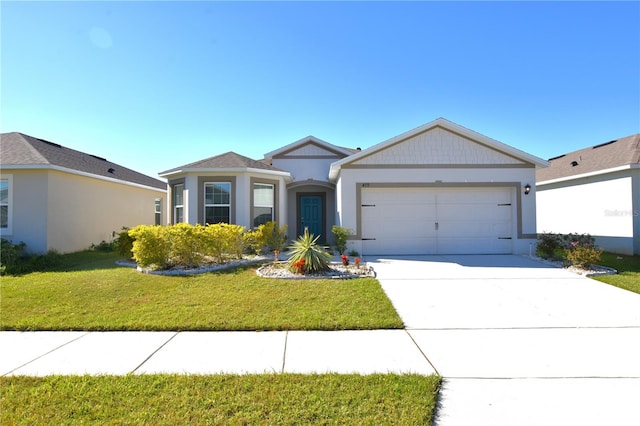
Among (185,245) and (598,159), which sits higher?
(598,159)

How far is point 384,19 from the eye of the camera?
9320 mm

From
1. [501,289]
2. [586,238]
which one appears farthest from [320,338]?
[586,238]

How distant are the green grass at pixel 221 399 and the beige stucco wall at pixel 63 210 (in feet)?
31.5

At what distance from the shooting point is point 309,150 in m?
15.2

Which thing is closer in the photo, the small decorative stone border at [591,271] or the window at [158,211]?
the small decorative stone border at [591,271]

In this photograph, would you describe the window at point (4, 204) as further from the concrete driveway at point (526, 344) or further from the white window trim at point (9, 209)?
the concrete driveway at point (526, 344)

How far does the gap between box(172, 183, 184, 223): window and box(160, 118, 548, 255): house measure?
25.9 inches

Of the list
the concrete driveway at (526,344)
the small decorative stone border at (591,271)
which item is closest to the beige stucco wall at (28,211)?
the concrete driveway at (526,344)

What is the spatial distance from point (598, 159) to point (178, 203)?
1835 cm

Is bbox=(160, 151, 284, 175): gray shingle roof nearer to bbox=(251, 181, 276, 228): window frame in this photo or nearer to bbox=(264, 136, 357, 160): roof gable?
bbox=(251, 181, 276, 228): window frame

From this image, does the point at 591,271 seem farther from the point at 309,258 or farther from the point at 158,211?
the point at 158,211

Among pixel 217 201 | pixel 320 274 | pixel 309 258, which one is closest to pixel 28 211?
pixel 217 201

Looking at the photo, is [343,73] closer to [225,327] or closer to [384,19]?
[384,19]

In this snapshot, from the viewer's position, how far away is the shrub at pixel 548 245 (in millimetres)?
9523
